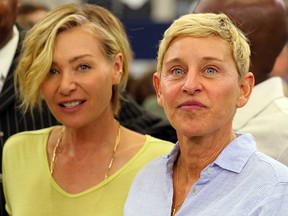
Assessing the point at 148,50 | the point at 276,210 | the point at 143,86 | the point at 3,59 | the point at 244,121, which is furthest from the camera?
the point at 148,50

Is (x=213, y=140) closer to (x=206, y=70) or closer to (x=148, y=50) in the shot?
(x=206, y=70)

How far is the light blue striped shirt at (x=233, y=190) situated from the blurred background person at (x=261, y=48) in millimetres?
573

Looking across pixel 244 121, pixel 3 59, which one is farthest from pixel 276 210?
pixel 3 59

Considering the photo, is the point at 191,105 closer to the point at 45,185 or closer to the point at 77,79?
the point at 77,79

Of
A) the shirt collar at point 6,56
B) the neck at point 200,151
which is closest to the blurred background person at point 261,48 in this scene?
the neck at point 200,151

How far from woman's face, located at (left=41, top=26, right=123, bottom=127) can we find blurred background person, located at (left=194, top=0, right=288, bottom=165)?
516 millimetres

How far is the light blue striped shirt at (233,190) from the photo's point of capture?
2648mm

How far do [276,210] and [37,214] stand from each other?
1.29 metres

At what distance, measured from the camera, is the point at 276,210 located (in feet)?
8.54

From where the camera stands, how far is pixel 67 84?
351 cm

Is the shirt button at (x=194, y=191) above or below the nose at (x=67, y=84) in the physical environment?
above

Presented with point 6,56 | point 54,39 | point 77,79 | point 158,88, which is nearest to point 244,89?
point 158,88

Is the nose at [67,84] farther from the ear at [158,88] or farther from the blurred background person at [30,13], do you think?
the blurred background person at [30,13]

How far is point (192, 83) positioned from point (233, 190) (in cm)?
38
